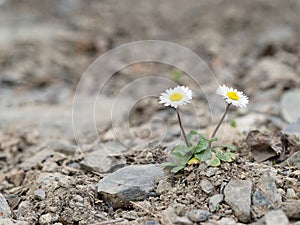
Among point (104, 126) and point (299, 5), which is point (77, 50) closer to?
point (104, 126)

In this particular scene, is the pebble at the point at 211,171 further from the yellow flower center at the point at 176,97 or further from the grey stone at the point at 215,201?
the yellow flower center at the point at 176,97

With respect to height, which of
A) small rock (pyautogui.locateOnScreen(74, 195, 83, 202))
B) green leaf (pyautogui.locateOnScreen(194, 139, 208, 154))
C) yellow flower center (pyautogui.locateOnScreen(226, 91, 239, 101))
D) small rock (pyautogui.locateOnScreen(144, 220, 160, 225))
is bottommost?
small rock (pyautogui.locateOnScreen(144, 220, 160, 225))

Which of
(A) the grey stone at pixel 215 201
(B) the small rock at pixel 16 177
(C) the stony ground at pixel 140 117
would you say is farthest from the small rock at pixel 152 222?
(B) the small rock at pixel 16 177

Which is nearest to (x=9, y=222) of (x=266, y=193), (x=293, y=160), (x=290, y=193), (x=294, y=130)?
(x=266, y=193)

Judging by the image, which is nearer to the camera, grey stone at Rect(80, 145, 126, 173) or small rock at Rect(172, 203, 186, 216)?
small rock at Rect(172, 203, 186, 216)

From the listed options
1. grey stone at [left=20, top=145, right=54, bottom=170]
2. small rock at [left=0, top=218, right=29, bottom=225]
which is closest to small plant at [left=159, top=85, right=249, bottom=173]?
small rock at [left=0, top=218, right=29, bottom=225]

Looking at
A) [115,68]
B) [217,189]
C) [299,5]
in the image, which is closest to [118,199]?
[217,189]

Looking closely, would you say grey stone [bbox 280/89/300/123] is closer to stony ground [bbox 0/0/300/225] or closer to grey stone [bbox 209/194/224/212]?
stony ground [bbox 0/0/300/225]
